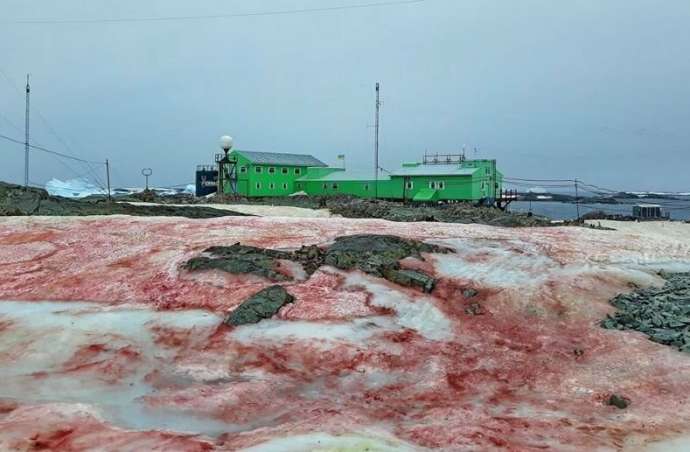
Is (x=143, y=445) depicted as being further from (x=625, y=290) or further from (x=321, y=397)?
(x=625, y=290)

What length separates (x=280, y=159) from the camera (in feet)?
224

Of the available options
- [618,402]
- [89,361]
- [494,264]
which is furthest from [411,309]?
[89,361]

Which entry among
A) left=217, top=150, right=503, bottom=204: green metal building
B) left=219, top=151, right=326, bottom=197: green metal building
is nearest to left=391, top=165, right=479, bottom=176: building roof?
left=217, top=150, right=503, bottom=204: green metal building

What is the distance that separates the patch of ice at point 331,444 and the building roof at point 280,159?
58679 millimetres

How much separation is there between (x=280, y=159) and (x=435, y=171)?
60.4 feet

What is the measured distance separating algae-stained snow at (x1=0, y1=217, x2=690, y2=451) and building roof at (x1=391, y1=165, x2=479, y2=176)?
138 feet

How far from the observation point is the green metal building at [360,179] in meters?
60.2

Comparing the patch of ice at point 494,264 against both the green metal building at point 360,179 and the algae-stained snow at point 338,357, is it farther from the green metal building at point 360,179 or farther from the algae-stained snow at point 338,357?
the green metal building at point 360,179

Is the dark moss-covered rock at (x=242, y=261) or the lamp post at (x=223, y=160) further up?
the lamp post at (x=223, y=160)

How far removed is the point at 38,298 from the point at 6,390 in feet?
18.0

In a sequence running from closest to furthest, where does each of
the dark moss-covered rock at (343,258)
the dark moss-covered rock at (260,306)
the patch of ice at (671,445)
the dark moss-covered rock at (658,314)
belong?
the patch of ice at (671,445) < the dark moss-covered rock at (658,314) < the dark moss-covered rock at (260,306) < the dark moss-covered rock at (343,258)

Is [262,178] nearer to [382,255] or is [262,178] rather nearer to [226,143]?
[226,143]

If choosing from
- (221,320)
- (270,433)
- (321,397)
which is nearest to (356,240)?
(221,320)

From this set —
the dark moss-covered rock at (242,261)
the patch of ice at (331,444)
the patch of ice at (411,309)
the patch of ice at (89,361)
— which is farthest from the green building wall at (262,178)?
the patch of ice at (331,444)
